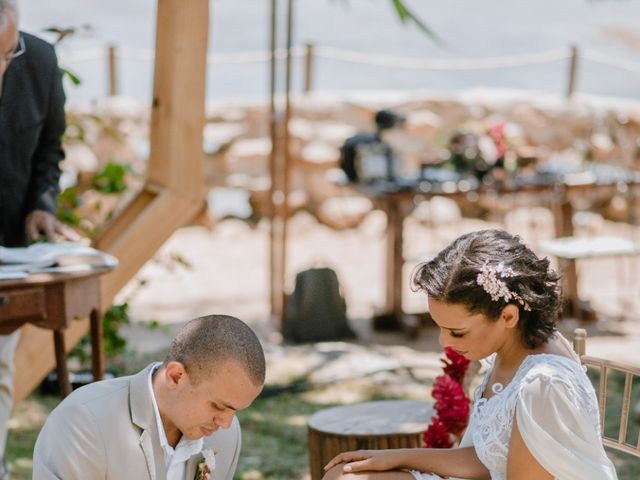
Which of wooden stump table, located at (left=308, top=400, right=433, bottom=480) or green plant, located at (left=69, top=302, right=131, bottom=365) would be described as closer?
wooden stump table, located at (left=308, top=400, right=433, bottom=480)

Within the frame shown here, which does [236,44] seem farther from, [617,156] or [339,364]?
[339,364]

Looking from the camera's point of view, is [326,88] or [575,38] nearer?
[326,88]

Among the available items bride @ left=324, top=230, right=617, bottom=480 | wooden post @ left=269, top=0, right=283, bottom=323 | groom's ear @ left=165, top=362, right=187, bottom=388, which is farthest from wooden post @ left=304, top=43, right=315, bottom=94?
groom's ear @ left=165, top=362, right=187, bottom=388

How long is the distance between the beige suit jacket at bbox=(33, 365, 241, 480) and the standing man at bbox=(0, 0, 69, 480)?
157 cm

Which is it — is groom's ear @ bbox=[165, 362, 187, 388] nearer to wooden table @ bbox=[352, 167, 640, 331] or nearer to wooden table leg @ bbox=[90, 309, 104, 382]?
wooden table leg @ bbox=[90, 309, 104, 382]

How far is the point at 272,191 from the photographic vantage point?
7281 millimetres

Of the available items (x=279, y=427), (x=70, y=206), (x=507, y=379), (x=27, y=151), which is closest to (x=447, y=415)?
(x=507, y=379)

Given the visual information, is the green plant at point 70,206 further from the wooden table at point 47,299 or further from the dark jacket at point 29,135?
the wooden table at point 47,299

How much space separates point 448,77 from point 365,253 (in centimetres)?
1522

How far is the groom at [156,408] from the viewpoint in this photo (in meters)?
2.31

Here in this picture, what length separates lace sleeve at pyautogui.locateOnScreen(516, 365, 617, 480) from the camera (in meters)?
2.44

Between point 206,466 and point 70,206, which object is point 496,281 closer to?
point 206,466

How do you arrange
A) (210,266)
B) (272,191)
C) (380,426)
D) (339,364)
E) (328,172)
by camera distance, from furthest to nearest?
(328,172) < (210,266) < (272,191) < (339,364) < (380,426)

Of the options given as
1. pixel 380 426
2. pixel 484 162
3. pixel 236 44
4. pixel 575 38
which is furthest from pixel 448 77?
pixel 380 426
